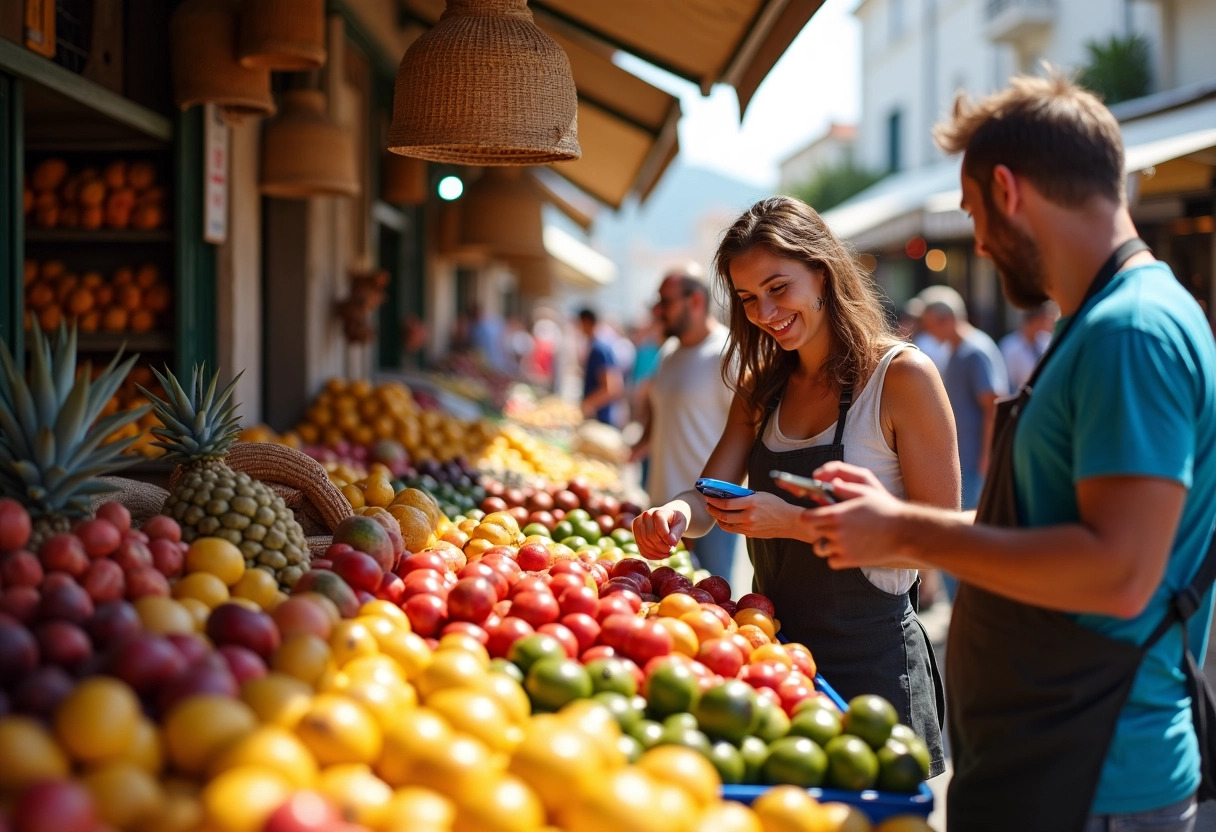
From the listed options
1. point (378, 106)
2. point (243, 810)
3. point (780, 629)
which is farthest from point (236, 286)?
point (243, 810)

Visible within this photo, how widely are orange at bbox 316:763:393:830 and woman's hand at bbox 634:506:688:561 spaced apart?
5.08ft

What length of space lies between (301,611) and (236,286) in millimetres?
4081

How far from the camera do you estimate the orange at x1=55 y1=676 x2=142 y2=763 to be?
1646 mm

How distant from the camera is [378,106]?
871 cm

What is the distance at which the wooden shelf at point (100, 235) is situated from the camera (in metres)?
5.35

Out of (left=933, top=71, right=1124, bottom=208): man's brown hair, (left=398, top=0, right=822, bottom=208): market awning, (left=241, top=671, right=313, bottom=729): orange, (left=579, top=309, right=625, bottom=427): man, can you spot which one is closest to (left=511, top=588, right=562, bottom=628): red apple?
(left=241, top=671, right=313, bottom=729): orange

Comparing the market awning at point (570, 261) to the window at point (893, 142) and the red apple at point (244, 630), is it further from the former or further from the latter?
A: the red apple at point (244, 630)

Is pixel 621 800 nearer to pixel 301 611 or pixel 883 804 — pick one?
pixel 883 804

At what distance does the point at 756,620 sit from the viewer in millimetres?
2885

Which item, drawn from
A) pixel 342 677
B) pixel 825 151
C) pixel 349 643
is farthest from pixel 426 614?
pixel 825 151

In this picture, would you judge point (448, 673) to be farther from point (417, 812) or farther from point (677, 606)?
point (677, 606)

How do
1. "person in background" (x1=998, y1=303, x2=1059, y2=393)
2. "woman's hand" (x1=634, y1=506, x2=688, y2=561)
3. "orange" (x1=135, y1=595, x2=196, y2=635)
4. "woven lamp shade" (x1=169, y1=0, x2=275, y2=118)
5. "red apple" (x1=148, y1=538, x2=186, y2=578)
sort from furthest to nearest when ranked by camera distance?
"person in background" (x1=998, y1=303, x2=1059, y2=393) → "woven lamp shade" (x1=169, y1=0, x2=275, y2=118) → "woman's hand" (x1=634, y1=506, x2=688, y2=561) → "red apple" (x1=148, y1=538, x2=186, y2=578) → "orange" (x1=135, y1=595, x2=196, y2=635)

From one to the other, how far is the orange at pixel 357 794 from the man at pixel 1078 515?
85 cm

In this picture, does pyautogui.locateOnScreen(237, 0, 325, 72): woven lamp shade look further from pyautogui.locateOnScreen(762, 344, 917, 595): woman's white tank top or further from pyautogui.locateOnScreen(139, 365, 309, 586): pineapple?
pyautogui.locateOnScreen(762, 344, 917, 595): woman's white tank top
